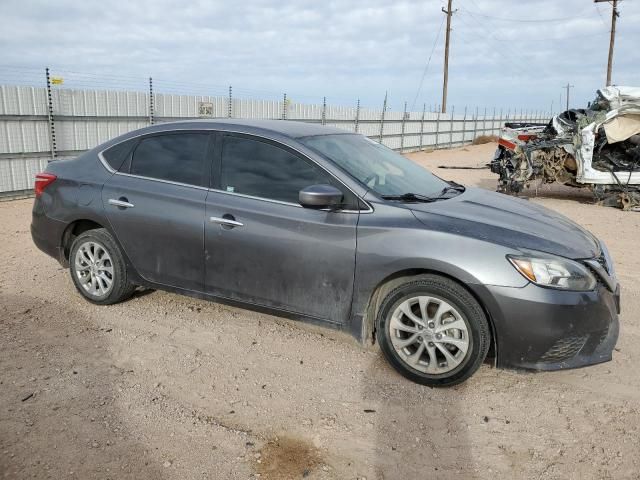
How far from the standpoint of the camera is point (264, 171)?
385 cm

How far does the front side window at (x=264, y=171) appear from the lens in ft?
12.1

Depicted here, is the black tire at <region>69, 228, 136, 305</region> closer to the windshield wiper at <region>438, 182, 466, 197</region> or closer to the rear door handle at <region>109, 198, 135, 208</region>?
the rear door handle at <region>109, 198, 135, 208</region>

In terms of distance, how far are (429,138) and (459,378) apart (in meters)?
28.7

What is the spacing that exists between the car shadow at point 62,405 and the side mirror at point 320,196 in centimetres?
164

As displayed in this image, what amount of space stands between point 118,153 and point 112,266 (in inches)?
37.5

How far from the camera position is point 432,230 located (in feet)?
10.8

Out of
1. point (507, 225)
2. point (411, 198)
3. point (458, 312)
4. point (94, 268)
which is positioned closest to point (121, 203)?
point (94, 268)

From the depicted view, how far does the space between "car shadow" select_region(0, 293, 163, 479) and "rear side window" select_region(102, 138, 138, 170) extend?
A: 1302 mm

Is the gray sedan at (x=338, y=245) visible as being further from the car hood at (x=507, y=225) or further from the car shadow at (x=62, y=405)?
the car shadow at (x=62, y=405)

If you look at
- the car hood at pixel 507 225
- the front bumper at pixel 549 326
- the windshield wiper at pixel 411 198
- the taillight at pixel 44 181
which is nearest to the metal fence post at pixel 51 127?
the taillight at pixel 44 181

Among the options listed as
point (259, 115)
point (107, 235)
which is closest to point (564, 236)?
point (107, 235)

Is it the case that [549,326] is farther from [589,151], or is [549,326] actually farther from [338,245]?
[589,151]

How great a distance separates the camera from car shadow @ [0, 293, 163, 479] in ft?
8.47

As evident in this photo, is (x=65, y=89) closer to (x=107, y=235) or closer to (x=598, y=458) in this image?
(x=107, y=235)
